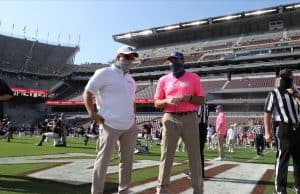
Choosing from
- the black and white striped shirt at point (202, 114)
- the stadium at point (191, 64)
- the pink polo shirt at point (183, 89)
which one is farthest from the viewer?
the stadium at point (191, 64)

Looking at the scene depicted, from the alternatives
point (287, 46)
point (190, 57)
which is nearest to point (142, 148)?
point (287, 46)

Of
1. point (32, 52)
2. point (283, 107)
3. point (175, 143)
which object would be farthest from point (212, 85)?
point (175, 143)

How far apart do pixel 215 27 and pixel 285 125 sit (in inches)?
2562

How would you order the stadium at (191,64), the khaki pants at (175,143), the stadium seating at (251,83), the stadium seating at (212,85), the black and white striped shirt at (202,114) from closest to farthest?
1. the khaki pants at (175,143)
2. the black and white striped shirt at (202,114)
3. the stadium seating at (251,83)
4. the stadium at (191,64)
5. the stadium seating at (212,85)

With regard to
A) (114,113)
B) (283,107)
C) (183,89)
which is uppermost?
(183,89)

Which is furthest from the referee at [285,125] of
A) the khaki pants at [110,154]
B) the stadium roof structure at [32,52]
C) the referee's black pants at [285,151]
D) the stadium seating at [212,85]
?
the stadium roof structure at [32,52]

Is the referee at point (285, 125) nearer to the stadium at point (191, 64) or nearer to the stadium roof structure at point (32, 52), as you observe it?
the stadium at point (191, 64)

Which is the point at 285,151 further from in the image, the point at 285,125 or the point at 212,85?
the point at 212,85

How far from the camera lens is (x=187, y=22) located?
239 ft

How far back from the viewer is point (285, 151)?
22.3 ft

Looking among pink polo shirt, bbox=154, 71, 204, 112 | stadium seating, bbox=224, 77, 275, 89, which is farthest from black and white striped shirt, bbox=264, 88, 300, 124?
stadium seating, bbox=224, 77, 275, 89

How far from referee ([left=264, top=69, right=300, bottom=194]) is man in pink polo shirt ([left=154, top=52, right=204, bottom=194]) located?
4.38ft

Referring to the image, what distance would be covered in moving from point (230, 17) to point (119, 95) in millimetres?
64423

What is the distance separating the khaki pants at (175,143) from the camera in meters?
6.15
